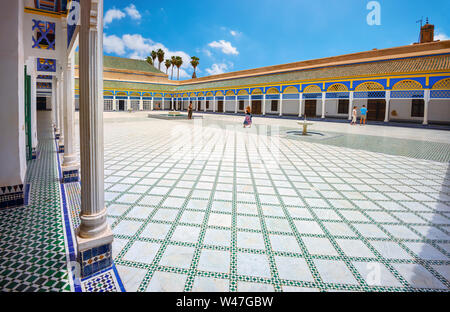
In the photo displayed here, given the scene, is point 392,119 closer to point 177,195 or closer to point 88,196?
point 177,195

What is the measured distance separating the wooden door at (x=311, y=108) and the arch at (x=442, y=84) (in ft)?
23.9

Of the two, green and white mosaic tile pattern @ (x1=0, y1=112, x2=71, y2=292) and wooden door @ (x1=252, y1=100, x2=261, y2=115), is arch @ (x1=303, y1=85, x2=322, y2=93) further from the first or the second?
green and white mosaic tile pattern @ (x1=0, y1=112, x2=71, y2=292)

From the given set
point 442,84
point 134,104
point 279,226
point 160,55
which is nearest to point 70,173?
point 279,226

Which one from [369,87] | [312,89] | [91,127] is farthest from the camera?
[312,89]

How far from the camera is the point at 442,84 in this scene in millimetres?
10258

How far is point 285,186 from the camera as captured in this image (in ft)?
10.5

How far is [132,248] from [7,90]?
2043 millimetres

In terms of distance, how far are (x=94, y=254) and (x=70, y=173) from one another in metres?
2.14

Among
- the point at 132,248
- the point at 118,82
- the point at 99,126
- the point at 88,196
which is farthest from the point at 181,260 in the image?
the point at 118,82

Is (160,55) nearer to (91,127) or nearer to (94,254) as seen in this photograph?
(91,127)

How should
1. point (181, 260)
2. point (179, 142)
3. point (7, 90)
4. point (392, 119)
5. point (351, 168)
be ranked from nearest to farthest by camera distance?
point (181, 260)
point (7, 90)
point (351, 168)
point (179, 142)
point (392, 119)

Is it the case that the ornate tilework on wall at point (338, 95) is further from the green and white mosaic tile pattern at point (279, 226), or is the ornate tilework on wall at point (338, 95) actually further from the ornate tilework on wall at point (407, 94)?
the green and white mosaic tile pattern at point (279, 226)

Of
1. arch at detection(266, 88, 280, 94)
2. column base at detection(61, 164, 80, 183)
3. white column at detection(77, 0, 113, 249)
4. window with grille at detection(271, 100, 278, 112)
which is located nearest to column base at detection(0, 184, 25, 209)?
column base at detection(61, 164, 80, 183)

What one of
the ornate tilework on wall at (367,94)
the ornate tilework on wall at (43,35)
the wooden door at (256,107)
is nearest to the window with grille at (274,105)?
the wooden door at (256,107)
